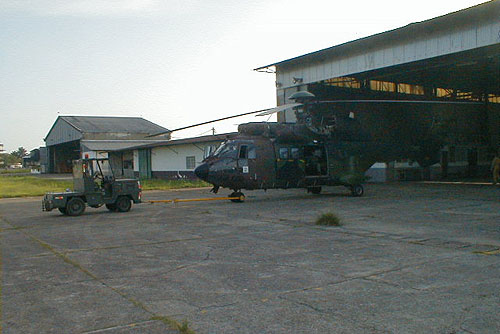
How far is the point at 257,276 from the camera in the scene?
6805 millimetres

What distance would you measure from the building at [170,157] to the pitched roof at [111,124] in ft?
34.3

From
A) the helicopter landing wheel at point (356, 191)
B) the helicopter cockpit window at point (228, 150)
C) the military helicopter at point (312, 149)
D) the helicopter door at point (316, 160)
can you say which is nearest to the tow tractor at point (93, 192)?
the military helicopter at point (312, 149)

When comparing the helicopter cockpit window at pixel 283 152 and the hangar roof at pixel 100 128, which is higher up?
the hangar roof at pixel 100 128

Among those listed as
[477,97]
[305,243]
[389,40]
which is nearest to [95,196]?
[305,243]

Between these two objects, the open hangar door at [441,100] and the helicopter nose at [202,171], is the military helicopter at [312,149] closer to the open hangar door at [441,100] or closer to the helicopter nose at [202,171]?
the helicopter nose at [202,171]

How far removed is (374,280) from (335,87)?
79.8 ft

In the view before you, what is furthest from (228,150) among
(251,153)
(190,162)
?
(190,162)

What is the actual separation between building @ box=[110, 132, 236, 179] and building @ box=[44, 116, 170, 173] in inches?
164

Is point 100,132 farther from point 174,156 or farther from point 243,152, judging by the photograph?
point 243,152

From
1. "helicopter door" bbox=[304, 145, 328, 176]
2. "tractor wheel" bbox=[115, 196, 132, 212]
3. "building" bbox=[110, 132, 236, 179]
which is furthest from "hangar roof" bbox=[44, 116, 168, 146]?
"tractor wheel" bbox=[115, 196, 132, 212]

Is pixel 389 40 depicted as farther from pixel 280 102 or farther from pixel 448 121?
pixel 280 102

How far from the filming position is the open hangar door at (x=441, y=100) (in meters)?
21.7

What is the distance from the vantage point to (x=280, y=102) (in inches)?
1153

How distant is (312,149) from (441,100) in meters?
18.0
